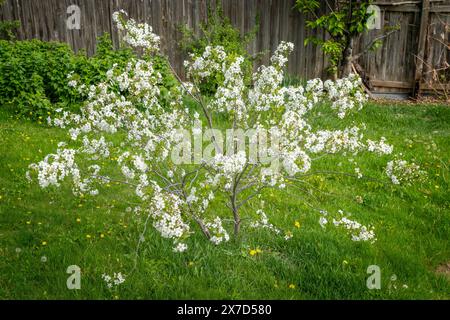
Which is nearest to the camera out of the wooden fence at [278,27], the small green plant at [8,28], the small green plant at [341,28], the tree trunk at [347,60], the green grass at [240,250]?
the green grass at [240,250]

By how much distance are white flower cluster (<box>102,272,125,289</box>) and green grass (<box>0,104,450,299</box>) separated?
58 millimetres

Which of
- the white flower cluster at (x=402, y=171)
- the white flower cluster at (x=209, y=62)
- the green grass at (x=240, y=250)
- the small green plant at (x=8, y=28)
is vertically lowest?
the green grass at (x=240, y=250)

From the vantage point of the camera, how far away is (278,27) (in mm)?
10195

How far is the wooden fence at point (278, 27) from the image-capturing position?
9680 millimetres

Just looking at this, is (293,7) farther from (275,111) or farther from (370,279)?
(370,279)

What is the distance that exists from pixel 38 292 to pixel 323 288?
2.21 meters

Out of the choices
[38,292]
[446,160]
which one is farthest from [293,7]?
[38,292]

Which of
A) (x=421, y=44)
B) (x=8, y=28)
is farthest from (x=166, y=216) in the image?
(x=8, y=28)

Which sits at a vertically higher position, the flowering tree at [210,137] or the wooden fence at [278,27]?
the wooden fence at [278,27]

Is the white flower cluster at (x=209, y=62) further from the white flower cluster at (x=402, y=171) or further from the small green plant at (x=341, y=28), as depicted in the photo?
the small green plant at (x=341, y=28)

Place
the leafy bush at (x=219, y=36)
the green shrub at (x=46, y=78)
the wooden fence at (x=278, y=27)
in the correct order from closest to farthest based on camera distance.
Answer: the green shrub at (x=46, y=78)
the wooden fence at (x=278, y=27)
the leafy bush at (x=219, y=36)

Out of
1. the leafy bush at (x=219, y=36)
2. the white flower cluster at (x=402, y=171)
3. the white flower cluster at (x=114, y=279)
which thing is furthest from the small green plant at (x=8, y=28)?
the white flower cluster at (x=402, y=171)

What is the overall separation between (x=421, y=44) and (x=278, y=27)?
9.41 feet

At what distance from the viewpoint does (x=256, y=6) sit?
10.2 meters
